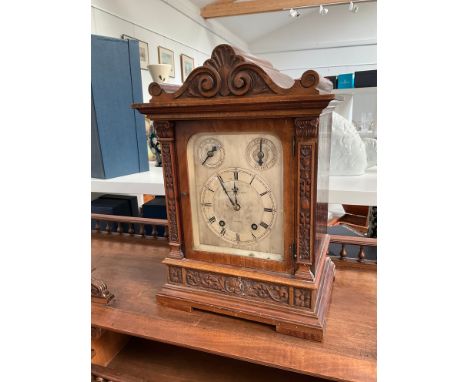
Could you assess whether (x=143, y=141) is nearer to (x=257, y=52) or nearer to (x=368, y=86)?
(x=368, y=86)

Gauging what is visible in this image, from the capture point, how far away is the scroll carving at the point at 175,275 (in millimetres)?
662

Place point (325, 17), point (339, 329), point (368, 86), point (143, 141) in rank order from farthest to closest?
1. point (325, 17)
2. point (368, 86)
3. point (143, 141)
4. point (339, 329)

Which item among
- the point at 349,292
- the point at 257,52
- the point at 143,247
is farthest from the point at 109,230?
the point at 257,52

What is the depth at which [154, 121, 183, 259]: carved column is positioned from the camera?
1.96 ft

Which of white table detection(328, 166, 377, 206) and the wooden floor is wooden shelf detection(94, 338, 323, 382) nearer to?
the wooden floor

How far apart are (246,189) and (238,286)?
0.19 metres

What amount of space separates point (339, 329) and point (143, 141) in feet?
3.27

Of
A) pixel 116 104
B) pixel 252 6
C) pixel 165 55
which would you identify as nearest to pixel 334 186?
pixel 116 104

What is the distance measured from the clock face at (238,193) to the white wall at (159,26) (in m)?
1.76

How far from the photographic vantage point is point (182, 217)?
2.11 ft

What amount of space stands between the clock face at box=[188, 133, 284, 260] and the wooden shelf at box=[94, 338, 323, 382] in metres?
0.26

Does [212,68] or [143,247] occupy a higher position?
[212,68]

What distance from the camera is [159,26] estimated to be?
110 inches

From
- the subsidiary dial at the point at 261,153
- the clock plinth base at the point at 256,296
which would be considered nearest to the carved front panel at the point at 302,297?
the clock plinth base at the point at 256,296
